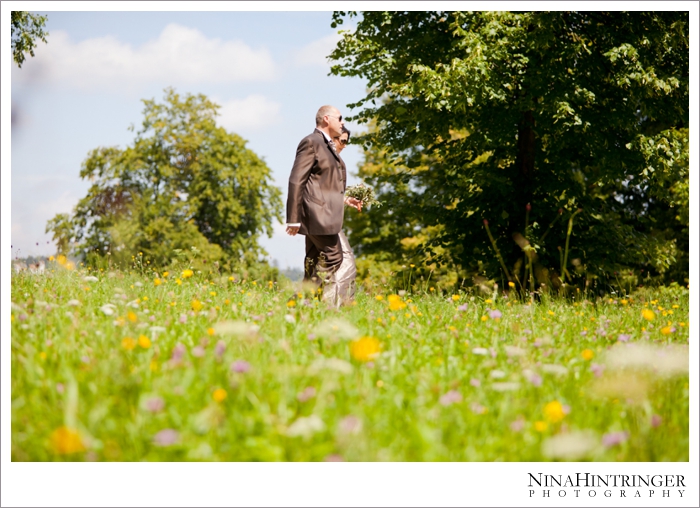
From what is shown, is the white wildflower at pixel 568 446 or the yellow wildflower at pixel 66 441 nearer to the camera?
the yellow wildflower at pixel 66 441

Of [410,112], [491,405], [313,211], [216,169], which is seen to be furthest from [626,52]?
[216,169]

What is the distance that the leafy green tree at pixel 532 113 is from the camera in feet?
31.1

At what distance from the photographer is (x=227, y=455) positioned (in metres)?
2.42

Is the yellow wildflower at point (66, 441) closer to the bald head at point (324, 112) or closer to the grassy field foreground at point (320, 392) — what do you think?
the grassy field foreground at point (320, 392)

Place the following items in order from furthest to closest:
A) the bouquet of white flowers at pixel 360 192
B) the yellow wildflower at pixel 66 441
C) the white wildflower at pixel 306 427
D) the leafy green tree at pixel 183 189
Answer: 1. the leafy green tree at pixel 183 189
2. the bouquet of white flowers at pixel 360 192
3. the white wildflower at pixel 306 427
4. the yellow wildflower at pixel 66 441

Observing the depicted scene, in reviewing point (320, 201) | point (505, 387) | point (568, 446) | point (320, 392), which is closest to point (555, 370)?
point (505, 387)

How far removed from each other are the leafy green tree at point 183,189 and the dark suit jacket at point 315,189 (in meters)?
24.1

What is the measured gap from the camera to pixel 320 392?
8.77 ft

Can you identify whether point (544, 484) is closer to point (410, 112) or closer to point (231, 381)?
point (231, 381)

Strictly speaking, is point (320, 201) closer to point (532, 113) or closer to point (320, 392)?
point (320, 392)

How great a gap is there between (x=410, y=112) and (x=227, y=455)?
367 inches

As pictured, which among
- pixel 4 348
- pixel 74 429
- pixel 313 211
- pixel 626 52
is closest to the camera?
pixel 74 429

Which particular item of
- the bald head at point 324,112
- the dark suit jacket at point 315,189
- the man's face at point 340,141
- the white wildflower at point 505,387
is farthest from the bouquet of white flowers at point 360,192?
the white wildflower at point 505,387

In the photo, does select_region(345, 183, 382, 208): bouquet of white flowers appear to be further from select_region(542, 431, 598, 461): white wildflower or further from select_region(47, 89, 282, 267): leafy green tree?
select_region(47, 89, 282, 267): leafy green tree
